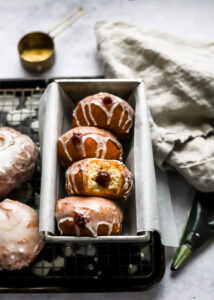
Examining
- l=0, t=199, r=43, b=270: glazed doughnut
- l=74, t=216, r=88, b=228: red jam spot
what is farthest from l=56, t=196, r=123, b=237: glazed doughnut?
l=0, t=199, r=43, b=270: glazed doughnut

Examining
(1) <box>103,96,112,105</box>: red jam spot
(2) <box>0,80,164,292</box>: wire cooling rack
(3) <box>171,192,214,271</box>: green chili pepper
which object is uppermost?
(1) <box>103,96,112,105</box>: red jam spot

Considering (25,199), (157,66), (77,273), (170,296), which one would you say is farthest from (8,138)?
(170,296)

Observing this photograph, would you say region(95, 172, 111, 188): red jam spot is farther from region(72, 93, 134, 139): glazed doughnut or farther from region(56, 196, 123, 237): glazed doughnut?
region(72, 93, 134, 139): glazed doughnut

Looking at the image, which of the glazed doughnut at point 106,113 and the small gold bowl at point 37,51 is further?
the small gold bowl at point 37,51

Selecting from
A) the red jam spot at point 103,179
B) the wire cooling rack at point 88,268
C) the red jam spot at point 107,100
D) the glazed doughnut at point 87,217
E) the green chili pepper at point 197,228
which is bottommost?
the wire cooling rack at point 88,268

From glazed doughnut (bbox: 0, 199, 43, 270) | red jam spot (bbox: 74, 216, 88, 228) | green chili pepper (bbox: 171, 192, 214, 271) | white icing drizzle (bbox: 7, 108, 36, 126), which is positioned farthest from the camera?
white icing drizzle (bbox: 7, 108, 36, 126)

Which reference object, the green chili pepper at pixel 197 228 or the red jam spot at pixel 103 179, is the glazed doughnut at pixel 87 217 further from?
the green chili pepper at pixel 197 228

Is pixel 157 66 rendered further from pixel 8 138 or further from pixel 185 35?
pixel 8 138

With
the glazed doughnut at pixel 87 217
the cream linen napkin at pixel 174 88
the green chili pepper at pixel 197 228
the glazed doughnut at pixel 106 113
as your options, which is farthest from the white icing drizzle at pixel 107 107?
the green chili pepper at pixel 197 228
